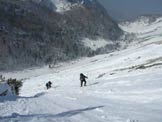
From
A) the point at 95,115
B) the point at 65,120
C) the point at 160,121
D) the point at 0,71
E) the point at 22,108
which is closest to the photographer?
the point at 160,121

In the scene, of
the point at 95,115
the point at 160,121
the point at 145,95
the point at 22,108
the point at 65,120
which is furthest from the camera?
the point at 145,95

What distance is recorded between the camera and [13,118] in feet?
55.0

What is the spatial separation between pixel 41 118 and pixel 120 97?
11.3 meters

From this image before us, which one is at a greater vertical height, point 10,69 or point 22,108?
point 10,69

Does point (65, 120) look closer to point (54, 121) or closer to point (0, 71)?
point (54, 121)

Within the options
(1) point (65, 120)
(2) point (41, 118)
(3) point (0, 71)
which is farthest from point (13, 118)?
(3) point (0, 71)

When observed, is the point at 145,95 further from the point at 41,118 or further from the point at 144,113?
the point at 41,118

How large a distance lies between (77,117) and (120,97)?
1024 centimetres

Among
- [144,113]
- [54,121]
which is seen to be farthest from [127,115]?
[54,121]

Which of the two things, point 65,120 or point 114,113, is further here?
point 114,113

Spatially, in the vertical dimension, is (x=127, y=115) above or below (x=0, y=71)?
below

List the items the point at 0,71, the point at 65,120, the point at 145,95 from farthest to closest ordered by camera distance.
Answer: the point at 0,71 → the point at 145,95 → the point at 65,120

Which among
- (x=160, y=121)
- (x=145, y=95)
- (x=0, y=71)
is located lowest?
(x=160, y=121)

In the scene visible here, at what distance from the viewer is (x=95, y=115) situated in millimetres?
17641
